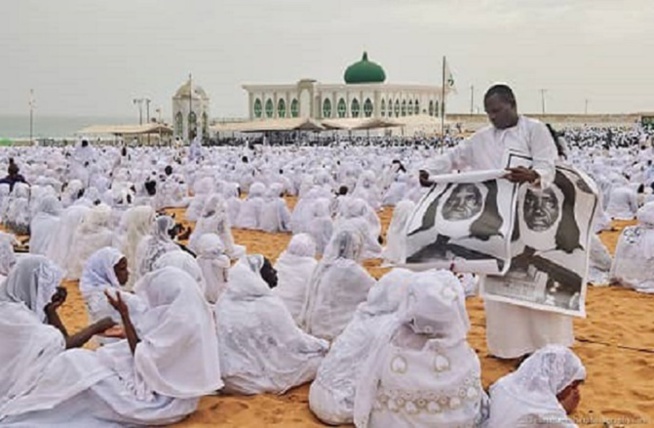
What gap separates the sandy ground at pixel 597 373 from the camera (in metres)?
4.39

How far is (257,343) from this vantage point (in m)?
4.80

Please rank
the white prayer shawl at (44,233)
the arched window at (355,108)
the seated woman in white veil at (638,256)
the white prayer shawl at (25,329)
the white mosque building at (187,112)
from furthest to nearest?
the arched window at (355,108), the white mosque building at (187,112), the white prayer shawl at (44,233), the seated woman in white veil at (638,256), the white prayer shawl at (25,329)

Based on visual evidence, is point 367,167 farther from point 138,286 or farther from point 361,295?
point 138,286

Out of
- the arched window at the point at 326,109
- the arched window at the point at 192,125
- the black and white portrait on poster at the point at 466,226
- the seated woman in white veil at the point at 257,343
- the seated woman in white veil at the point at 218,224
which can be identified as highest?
the arched window at the point at 326,109

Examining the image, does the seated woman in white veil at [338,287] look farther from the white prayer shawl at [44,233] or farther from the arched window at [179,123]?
the arched window at [179,123]

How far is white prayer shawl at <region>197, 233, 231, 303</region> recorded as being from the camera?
20.5 feet

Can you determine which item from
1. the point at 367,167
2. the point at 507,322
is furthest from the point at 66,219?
the point at 367,167

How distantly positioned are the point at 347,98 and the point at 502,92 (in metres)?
50.1

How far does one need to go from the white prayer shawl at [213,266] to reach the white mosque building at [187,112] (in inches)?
1693

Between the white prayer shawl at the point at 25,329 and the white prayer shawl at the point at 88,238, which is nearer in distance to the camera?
the white prayer shawl at the point at 25,329

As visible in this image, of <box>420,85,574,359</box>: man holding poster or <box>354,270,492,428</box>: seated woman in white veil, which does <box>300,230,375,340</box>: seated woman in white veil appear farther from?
<box>354,270,492,428</box>: seated woman in white veil

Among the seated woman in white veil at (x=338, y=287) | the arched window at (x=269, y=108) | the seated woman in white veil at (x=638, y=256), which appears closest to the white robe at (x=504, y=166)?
the seated woman in white veil at (x=338, y=287)

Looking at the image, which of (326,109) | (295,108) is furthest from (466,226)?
(295,108)

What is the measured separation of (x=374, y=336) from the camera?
408 centimetres
